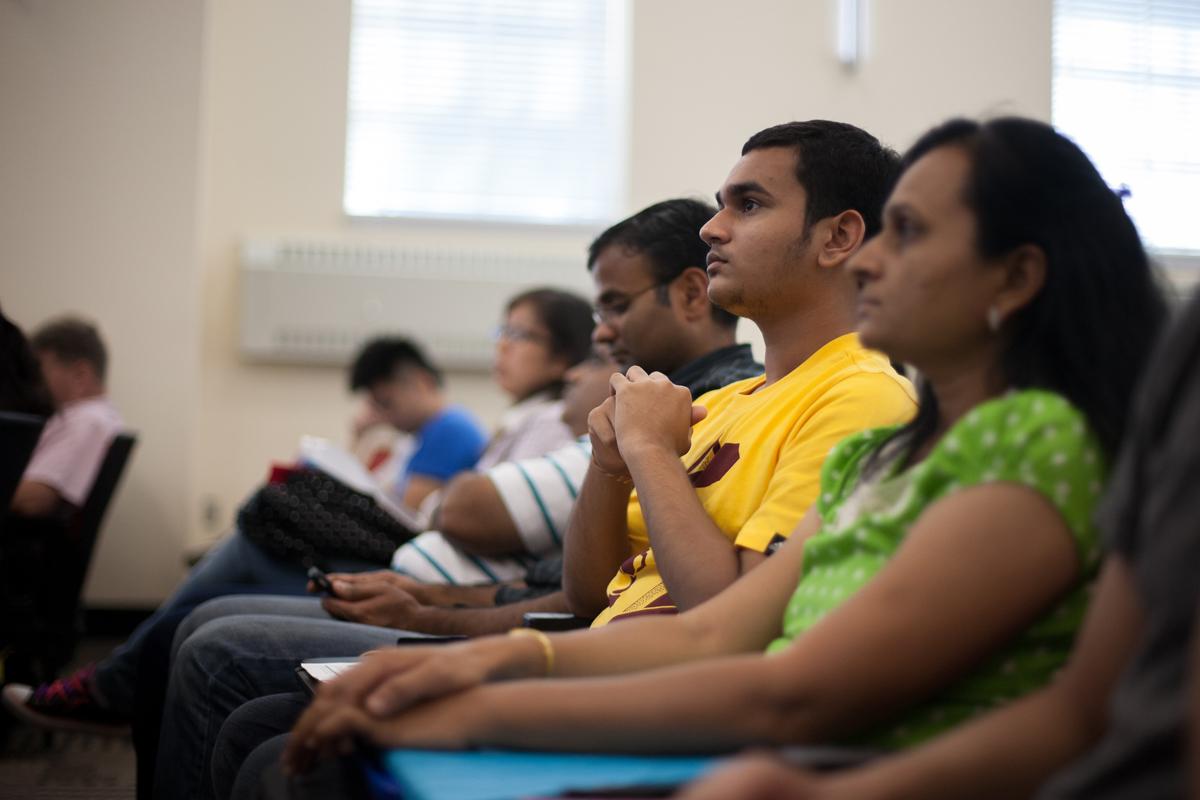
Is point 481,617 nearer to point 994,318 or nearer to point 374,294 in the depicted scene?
point 994,318

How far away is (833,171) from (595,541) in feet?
2.03

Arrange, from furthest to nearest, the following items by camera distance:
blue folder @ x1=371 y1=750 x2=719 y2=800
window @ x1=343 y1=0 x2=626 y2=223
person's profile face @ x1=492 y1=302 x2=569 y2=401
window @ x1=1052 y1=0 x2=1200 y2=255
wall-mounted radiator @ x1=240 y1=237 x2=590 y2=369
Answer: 1. window @ x1=1052 y1=0 x2=1200 y2=255
2. window @ x1=343 y1=0 x2=626 y2=223
3. wall-mounted radiator @ x1=240 y1=237 x2=590 y2=369
4. person's profile face @ x1=492 y1=302 x2=569 y2=401
5. blue folder @ x1=371 y1=750 x2=719 y2=800

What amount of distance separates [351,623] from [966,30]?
4661 mm

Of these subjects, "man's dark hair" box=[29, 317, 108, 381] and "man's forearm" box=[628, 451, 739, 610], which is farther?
"man's dark hair" box=[29, 317, 108, 381]

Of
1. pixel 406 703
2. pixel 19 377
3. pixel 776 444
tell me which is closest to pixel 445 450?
pixel 19 377

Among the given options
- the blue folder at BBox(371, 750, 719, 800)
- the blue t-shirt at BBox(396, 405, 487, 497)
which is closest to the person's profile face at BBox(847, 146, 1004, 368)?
the blue folder at BBox(371, 750, 719, 800)

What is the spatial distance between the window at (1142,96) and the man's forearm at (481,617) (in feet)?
15.1

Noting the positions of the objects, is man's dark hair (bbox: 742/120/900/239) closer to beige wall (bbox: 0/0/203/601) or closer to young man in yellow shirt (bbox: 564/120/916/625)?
young man in yellow shirt (bbox: 564/120/916/625)

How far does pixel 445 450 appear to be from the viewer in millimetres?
4309

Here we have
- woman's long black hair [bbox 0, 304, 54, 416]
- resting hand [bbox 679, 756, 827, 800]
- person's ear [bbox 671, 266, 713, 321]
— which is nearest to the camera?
resting hand [bbox 679, 756, 827, 800]

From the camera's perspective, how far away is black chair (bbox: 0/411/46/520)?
94.0 inches

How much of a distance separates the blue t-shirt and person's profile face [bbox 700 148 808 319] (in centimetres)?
270

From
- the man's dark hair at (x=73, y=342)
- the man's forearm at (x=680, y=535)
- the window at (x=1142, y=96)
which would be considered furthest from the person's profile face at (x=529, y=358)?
the window at (x=1142, y=96)

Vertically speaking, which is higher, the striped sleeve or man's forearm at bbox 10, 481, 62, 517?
the striped sleeve
